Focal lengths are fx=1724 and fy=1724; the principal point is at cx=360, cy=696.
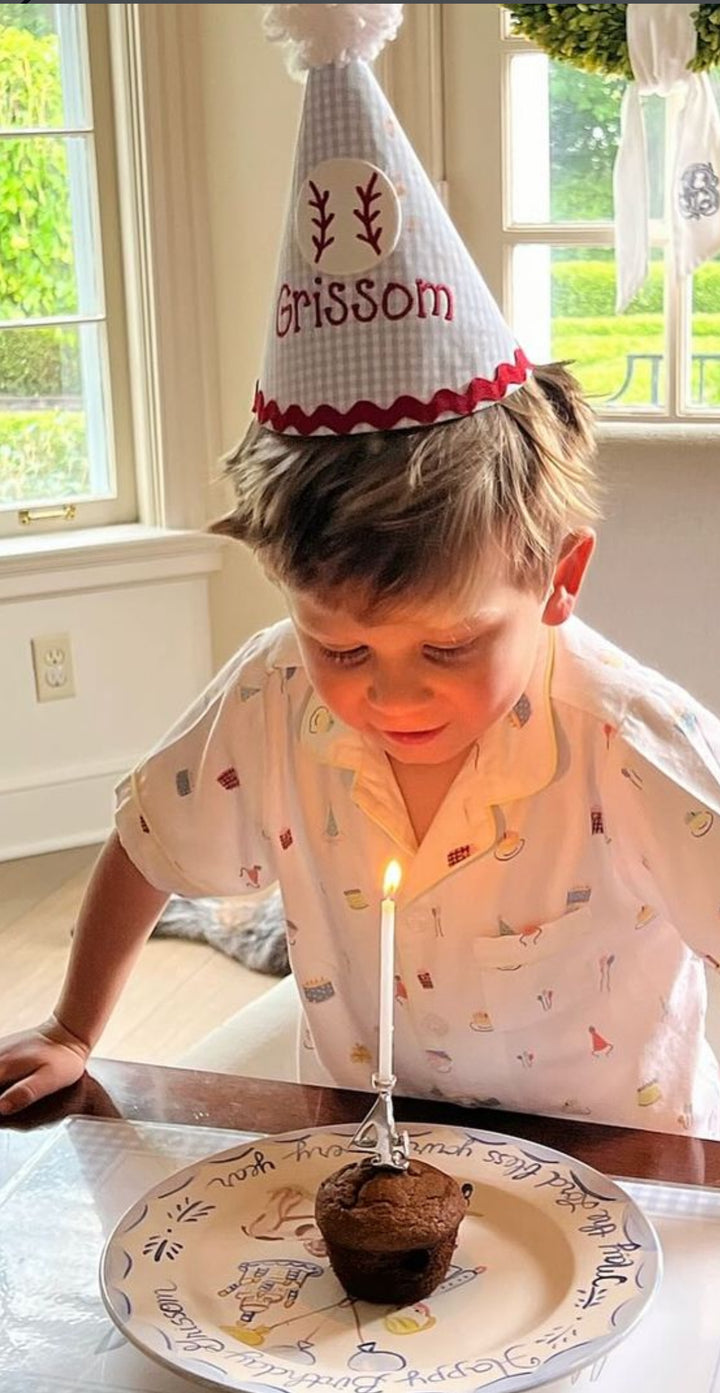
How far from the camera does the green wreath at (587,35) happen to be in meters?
2.64

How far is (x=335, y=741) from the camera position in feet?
3.93

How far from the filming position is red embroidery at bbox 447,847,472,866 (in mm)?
1156

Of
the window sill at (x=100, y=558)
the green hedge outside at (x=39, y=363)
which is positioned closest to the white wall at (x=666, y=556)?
the window sill at (x=100, y=558)

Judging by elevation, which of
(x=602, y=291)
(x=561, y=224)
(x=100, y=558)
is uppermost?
(x=561, y=224)

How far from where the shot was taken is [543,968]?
116 centimetres

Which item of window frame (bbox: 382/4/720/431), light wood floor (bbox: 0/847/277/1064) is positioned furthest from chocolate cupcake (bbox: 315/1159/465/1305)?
window frame (bbox: 382/4/720/431)

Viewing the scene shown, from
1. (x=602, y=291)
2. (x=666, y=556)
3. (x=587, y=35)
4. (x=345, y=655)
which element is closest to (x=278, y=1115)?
(x=345, y=655)

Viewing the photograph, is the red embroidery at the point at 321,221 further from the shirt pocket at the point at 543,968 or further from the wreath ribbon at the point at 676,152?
the wreath ribbon at the point at 676,152

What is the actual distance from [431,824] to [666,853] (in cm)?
17

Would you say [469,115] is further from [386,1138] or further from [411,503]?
[386,1138]

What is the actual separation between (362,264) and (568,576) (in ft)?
0.84

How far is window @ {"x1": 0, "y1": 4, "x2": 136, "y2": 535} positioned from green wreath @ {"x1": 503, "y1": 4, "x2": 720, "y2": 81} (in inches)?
38.8

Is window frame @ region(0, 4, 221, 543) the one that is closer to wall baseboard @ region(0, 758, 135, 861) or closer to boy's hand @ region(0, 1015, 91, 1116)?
wall baseboard @ region(0, 758, 135, 861)

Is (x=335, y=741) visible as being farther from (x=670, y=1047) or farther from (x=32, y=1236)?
(x=32, y=1236)
